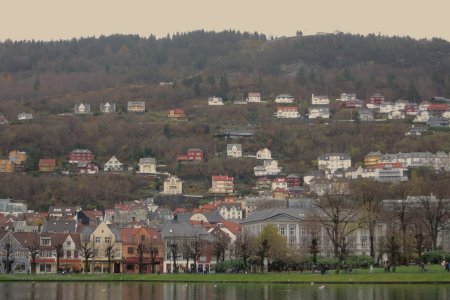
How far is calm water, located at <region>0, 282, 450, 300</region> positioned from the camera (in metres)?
56.2

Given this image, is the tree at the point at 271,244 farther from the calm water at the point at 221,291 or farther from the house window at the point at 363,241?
the house window at the point at 363,241

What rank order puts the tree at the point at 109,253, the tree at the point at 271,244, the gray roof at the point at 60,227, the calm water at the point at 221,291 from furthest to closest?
the gray roof at the point at 60,227
the tree at the point at 109,253
the tree at the point at 271,244
the calm water at the point at 221,291

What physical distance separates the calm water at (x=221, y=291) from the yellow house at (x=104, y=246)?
34.0m

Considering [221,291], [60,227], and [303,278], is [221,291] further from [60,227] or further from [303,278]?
[60,227]

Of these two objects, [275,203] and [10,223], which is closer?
[10,223]

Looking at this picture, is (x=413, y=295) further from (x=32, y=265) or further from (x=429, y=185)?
(x=429, y=185)

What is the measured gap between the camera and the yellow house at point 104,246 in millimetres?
106613

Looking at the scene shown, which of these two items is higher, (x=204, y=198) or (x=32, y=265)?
(x=204, y=198)

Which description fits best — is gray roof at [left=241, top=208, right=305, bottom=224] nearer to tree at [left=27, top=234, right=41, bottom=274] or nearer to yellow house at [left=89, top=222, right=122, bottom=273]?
yellow house at [left=89, top=222, right=122, bottom=273]

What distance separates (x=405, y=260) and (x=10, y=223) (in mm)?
64939

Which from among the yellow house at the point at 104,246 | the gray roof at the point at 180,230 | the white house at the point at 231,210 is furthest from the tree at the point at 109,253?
the white house at the point at 231,210

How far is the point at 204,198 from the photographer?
19862 centimetres

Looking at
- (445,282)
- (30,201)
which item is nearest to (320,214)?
→ (445,282)

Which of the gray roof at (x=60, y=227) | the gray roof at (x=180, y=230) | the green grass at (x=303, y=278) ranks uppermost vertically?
the gray roof at (x=60, y=227)
